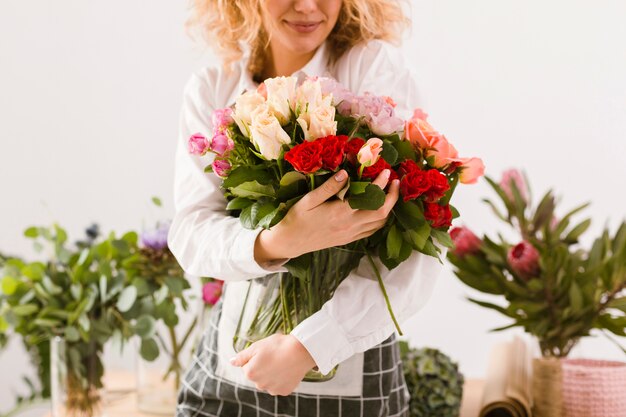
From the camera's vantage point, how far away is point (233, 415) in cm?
172

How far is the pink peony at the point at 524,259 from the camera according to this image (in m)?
2.10

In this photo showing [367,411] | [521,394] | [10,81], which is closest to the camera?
[367,411]

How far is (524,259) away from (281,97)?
94 cm

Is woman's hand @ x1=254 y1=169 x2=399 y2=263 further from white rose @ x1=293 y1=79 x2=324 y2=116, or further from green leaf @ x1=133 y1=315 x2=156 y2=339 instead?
green leaf @ x1=133 y1=315 x2=156 y2=339

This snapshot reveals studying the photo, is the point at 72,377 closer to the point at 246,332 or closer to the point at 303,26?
the point at 246,332

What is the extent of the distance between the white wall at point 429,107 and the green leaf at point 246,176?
148 centimetres

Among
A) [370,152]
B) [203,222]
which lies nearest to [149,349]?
[203,222]

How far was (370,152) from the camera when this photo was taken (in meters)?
1.34

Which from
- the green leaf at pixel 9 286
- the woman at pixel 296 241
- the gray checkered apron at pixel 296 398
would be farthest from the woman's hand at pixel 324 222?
the green leaf at pixel 9 286

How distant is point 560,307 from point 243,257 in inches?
36.4

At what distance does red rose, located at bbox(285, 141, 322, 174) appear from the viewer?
1311 millimetres

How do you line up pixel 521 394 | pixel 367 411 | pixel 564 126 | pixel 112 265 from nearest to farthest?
pixel 367 411 → pixel 521 394 → pixel 112 265 → pixel 564 126

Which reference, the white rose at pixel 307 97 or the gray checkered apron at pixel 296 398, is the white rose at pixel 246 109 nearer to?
the white rose at pixel 307 97

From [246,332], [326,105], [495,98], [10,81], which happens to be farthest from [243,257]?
[10,81]
